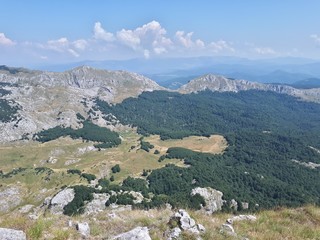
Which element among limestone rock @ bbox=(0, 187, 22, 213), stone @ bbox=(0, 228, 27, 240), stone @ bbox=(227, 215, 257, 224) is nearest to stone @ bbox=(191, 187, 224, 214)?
limestone rock @ bbox=(0, 187, 22, 213)

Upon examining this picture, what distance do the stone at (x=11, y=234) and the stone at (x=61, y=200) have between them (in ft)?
422

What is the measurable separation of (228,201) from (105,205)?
6515cm

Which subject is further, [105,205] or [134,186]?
[134,186]

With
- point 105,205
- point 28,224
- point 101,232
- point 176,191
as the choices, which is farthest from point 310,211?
point 176,191

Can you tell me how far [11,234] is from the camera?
15.8 meters

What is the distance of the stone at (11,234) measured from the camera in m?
15.6

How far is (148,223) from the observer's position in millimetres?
20281

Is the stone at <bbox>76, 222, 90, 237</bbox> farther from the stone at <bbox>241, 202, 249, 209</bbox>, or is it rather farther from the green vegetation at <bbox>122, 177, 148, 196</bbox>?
the stone at <bbox>241, 202, 249, 209</bbox>

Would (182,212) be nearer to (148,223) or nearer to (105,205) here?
(148,223)

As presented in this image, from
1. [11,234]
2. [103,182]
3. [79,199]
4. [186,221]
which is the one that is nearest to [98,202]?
[79,199]

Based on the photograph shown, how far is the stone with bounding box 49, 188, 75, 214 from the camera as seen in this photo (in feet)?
458

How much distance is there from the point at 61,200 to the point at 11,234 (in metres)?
138

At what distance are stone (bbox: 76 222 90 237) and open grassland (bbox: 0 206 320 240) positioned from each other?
10.6 inches

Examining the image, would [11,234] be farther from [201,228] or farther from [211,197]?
[211,197]
